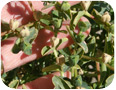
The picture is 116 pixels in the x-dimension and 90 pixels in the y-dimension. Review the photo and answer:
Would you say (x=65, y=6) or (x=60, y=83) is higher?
(x=65, y=6)

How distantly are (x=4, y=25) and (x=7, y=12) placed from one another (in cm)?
16

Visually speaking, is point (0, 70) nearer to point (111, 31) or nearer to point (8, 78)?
point (8, 78)

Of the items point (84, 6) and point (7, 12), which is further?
point (7, 12)

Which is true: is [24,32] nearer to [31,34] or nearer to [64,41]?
[31,34]

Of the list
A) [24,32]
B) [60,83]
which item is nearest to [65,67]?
[60,83]

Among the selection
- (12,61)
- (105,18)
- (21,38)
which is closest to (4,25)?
(21,38)

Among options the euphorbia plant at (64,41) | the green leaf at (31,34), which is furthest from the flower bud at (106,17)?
the green leaf at (31,34)

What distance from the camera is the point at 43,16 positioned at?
2.30 feet

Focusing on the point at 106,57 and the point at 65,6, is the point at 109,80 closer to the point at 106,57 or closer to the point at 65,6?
the point at 106,57

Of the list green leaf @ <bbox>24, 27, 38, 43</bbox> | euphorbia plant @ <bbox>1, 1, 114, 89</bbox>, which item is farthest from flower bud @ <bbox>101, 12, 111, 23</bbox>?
green leaf @ <bbox>24, 27, 38, 43</bbox>

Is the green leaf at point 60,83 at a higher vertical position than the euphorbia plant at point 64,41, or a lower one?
lower

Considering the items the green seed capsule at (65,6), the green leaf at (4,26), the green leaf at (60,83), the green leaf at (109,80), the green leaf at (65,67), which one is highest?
the green seed capsule at (65,6)

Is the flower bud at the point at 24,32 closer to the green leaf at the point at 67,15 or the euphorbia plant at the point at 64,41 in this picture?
the euphorbia plant at the point at 64,41

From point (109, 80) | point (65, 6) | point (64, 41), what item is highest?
point (65, 6)
